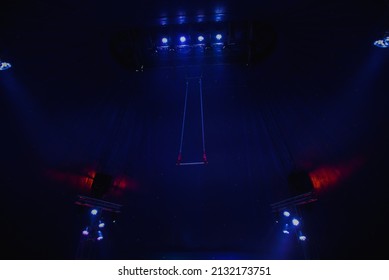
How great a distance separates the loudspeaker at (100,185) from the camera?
16.5ft

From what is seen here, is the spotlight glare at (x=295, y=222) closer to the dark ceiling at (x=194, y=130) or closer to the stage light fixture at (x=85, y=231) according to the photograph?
the dark ceiling at (x=194, y=130)

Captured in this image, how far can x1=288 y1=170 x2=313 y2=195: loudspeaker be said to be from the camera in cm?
491

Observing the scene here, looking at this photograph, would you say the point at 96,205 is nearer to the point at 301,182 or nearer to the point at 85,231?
the point at 85,231

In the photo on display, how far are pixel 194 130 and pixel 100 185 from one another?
2.41 meters

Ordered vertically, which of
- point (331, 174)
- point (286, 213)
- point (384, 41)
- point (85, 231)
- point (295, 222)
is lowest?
point (85, 231)

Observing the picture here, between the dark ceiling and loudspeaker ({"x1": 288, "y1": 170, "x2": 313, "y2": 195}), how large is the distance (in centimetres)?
39

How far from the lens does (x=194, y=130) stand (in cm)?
543

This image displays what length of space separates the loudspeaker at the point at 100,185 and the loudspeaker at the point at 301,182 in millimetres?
4076

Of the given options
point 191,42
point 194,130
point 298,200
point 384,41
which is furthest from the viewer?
point 194,130

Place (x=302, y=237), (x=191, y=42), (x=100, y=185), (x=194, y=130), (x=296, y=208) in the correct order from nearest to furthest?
(x=191, y=42), (x=302, y=237), (x=296, y=208), (x=100, y=185), (x=194, y=130)

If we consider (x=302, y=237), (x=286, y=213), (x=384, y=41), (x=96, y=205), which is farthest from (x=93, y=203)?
(x=384, y=41)

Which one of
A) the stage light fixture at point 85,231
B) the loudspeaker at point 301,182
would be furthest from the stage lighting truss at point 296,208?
the stage light fixture at point 85,231

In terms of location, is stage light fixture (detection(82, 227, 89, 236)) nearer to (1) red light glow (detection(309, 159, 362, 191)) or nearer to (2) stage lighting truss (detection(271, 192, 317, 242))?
(2) stage lighting truss (detection(271, 192, 317, 242))

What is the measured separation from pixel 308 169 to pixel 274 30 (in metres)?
Result: 3.34
